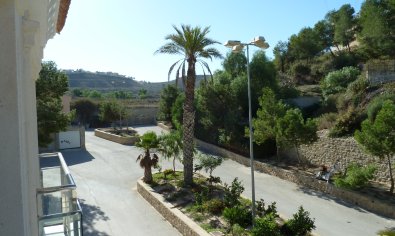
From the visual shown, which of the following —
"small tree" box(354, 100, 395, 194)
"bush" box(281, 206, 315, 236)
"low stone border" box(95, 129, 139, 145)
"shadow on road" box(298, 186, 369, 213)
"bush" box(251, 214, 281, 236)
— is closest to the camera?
"bush" box(251, 214, 281, 236)

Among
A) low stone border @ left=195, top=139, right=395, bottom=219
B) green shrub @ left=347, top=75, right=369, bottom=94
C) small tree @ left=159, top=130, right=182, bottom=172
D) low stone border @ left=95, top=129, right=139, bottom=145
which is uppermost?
green shrub @ left=347, top=75, right=369, bottom=94

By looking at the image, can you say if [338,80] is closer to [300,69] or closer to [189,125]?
[300,69]

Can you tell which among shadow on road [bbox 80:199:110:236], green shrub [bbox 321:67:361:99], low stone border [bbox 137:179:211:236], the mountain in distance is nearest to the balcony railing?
low stone border [bbox 137:179:211:236]

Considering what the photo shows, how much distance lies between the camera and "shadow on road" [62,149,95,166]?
27.3 meters

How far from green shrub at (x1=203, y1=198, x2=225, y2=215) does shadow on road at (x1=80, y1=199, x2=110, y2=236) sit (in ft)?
13.3

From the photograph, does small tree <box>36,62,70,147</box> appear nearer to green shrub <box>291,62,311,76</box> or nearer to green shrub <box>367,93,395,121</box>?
green shrub <box>367,93,395,121</box>

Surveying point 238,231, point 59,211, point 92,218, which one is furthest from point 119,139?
point 59,211

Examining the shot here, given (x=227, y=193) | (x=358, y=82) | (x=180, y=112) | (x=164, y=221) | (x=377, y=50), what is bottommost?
(x=164, y=221)

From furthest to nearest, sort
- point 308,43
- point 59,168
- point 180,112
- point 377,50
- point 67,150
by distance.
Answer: point 308,43, point 377,50, point 180,112, point 67,150, point 59,168

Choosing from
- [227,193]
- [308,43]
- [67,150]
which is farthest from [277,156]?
[308,43]

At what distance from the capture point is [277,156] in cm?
2638

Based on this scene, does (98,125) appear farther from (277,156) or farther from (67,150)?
(277,156)

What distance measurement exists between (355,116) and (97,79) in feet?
454

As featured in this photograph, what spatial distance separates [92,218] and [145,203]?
3037 mm
